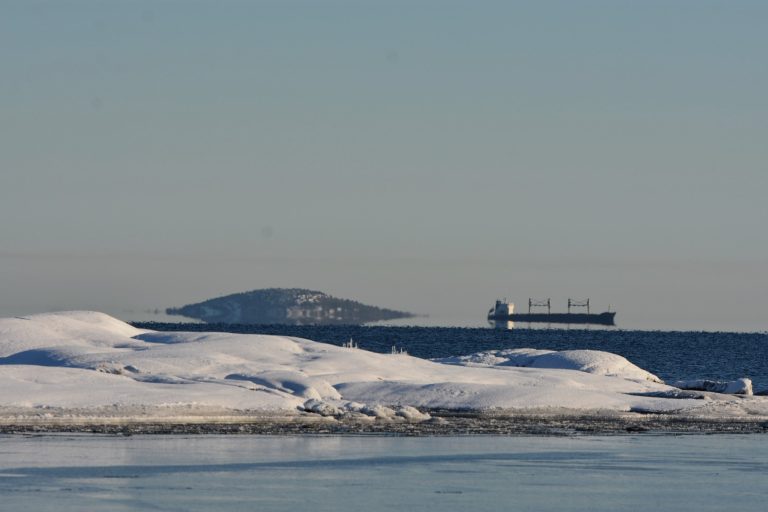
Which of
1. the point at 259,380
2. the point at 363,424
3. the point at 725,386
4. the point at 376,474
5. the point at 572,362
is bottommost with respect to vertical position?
the point at 376,474

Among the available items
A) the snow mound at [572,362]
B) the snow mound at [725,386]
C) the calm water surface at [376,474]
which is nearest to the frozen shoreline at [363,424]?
the calm water surface at [376,474]

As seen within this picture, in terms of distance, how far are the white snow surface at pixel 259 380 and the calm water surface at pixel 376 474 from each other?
695 cm

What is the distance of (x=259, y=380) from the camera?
4844 cm

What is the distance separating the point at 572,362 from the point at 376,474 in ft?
122

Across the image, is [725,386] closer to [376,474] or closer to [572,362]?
[572,362]

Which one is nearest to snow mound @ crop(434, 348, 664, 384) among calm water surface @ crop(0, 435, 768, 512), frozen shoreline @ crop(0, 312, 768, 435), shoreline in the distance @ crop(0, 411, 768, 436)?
frozen shoreline @ crop(0, 312, 768, 435)

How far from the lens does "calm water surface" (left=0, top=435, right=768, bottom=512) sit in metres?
25.0

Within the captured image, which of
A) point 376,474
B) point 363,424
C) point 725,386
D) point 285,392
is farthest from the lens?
point 725,386

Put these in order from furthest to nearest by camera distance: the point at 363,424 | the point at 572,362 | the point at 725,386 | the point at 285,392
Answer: the point at 572,362 → the point at 725,386 → the point at 285,392 → the point at 363,424

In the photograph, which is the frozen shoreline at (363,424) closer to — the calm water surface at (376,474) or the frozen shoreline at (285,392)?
the frozen shoreline at (285,392)

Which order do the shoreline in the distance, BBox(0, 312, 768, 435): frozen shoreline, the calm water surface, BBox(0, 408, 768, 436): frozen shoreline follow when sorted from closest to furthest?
the calm water surface, the shoreline in the distance, BBox(0, 408, 768, 436): frozen shoreline, BBox(0, 312, 768, 435): frozen shoreline

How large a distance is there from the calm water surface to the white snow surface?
22.8ft

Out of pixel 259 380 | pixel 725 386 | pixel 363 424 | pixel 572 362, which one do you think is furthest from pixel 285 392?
pixel 572 362

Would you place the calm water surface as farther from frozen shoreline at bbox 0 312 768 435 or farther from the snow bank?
the snow bank
